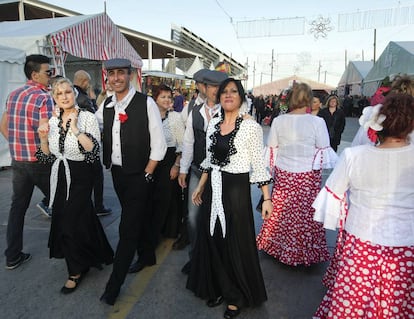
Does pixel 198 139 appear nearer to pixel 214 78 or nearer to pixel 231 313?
pixel 214 78

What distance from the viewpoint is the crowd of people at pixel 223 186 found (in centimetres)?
199

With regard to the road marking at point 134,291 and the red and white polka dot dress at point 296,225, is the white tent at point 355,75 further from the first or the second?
the road marking at point 134,291

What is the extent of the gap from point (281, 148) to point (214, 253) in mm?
1453

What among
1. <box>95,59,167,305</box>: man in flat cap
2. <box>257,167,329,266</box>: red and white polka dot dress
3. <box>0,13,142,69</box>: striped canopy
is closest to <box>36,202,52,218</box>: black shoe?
<box>95,59,167,305</box>: man in flat cap

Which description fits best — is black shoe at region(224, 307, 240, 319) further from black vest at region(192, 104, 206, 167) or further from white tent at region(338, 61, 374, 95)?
white tent at region(338, 61, 374, 95)

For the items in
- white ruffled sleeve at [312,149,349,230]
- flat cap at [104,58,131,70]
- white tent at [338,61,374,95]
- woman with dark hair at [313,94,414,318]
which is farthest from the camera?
white tent at [338,61,374,95]

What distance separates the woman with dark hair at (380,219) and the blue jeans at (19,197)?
280 cm

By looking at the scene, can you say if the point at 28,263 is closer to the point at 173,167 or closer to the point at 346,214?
the point at 173,167

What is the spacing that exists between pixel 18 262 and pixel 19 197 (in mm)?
659

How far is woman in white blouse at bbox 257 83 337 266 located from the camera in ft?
11.3

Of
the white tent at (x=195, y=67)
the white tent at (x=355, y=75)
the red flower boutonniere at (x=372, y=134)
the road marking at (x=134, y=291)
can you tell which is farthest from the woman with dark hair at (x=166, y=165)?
the white tent at (x=355, y=75)

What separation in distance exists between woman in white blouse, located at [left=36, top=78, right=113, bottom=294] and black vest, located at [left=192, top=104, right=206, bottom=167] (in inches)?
37.9

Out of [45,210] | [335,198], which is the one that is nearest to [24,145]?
[45,210]

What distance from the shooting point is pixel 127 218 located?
287cm
